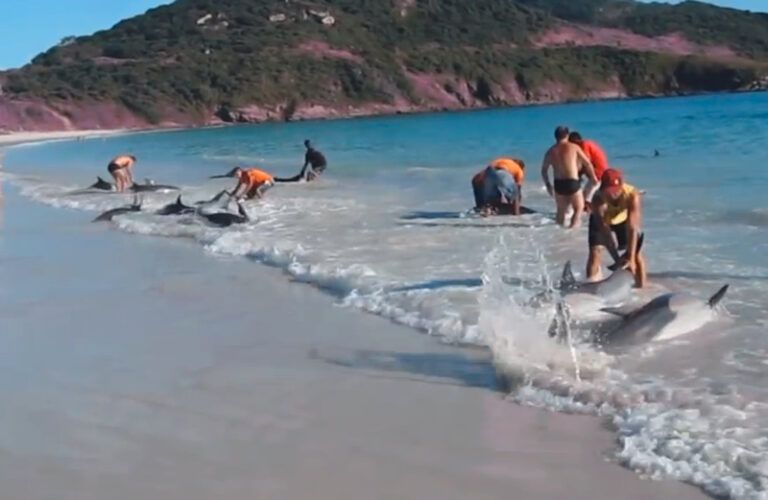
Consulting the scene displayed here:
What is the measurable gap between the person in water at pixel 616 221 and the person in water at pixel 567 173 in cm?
410

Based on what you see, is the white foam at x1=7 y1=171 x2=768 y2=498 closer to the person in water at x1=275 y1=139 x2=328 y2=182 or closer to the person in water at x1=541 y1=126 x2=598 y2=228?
the person in water at x1=541 y1=126 x2=598 y2=228

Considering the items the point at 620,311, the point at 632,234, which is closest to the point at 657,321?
the point at 620,311

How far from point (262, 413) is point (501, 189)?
11088 millimetres

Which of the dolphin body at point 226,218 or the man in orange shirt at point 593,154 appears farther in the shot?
the dolphin body at point 226,218

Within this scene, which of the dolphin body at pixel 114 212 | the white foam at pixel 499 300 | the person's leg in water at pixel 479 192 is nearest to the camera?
the white foam at pixel 499 300

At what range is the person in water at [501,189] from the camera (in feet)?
59.0

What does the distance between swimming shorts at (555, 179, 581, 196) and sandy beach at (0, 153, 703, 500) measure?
5.27m

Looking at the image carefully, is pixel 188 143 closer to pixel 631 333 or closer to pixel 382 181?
pixel 382 181

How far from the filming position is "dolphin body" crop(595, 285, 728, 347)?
29.3ft

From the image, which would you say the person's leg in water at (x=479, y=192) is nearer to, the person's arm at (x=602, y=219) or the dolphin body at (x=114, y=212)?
the person's arm at (x=602, y=219)

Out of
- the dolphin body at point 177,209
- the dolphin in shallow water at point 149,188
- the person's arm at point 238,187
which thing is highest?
the person's arm at point 238,187

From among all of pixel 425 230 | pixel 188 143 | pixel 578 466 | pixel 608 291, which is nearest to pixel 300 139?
pixel 188 143

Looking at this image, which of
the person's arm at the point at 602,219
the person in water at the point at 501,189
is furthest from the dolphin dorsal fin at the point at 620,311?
the person in water at the point at 501,189

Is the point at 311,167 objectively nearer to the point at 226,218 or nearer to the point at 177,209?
the point at 177,209
